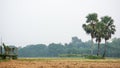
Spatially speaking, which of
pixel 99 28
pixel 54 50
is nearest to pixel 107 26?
pixel 99 28

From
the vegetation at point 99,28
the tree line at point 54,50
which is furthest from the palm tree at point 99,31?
the tree line at point 54,50

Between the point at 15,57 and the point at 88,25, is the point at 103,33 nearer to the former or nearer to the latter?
the point at 88,25

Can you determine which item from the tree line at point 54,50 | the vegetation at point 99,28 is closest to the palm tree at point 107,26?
the vegetation at point 99,28

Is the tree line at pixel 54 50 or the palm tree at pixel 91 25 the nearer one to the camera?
the palm tree at pixel 91 25

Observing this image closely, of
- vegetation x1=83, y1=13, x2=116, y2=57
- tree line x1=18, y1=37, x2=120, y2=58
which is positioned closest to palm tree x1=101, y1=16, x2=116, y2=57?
vegetation x1=83, y1=13, x2=116, y2=57

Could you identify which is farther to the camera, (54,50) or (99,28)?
(54,50)

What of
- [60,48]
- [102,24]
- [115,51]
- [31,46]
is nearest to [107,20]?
[102,24]

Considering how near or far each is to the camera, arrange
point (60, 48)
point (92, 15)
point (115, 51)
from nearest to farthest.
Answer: point (92, 15)
point (115, 51)
point (60, 48)

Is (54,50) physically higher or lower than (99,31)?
lower

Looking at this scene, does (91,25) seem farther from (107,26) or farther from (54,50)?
(54,50)

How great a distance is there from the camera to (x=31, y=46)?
183m

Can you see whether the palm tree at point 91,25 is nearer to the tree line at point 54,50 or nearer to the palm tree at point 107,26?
the palm tree at point 107,26

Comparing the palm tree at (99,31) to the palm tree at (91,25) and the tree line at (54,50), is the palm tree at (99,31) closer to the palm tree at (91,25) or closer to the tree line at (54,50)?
the palm tree at (91,25)

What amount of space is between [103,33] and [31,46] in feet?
Answer: 326
